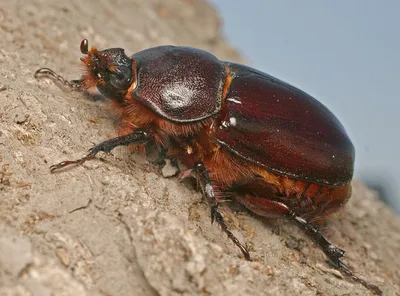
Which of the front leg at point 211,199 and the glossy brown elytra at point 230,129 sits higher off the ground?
the glossy brown elytra at point 230,129

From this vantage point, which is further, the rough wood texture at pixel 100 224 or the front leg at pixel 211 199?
the front leg at pixel 211 199

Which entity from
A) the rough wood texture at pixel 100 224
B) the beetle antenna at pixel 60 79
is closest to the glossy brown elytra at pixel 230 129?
the rough wood texture at pixel 100 224

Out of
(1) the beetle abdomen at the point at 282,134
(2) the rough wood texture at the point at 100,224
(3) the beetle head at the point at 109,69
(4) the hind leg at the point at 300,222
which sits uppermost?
(1) the beetle abdomen at the point at 282,134

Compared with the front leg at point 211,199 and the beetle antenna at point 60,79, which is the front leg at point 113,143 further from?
the beetle antenna at point 60,79

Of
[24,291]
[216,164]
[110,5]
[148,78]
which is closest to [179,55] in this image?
[148,78]

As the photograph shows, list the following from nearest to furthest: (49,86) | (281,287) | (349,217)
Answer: (281,287) < (49,86) < (349,217)

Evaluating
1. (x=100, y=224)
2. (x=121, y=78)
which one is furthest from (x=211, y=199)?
(x=121, y=78)

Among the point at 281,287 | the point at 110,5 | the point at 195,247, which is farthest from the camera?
the point at 110,5

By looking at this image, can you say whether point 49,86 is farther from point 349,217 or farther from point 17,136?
point 349,217
